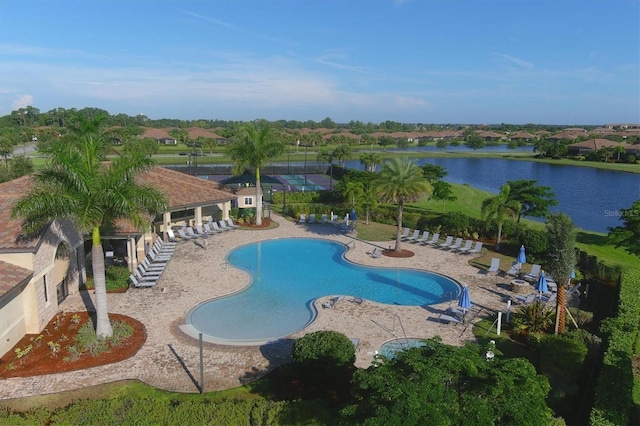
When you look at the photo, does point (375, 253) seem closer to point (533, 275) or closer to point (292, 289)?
point (292, 289)

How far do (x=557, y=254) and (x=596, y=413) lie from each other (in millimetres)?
5787

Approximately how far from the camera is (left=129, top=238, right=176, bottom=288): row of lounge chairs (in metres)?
18.1

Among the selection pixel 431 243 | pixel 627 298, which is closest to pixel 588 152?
pixel 431 243

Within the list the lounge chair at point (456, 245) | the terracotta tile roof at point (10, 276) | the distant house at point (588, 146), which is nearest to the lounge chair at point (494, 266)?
the lounge chair at point (456, 245)

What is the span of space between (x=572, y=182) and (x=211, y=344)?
61179mm

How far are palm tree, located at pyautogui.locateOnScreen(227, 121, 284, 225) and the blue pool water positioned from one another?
5.82 meters

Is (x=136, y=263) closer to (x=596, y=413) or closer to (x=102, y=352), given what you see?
(x=102, y=352)

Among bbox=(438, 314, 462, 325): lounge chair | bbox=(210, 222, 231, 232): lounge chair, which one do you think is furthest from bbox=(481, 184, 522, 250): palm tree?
bbox=(210, 222, 231, 232): lounge chair

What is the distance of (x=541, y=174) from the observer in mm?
71125

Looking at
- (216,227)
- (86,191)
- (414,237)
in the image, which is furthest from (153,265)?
(414,237)

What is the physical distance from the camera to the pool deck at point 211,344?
38.9 ft

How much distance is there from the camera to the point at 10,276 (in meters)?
13.0

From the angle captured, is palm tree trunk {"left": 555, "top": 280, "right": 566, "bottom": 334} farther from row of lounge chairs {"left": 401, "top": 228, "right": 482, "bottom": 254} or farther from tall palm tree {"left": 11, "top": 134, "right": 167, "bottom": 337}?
tall palm tree {"left": 11, "top": 134, "right": 167, "bottom": 337}

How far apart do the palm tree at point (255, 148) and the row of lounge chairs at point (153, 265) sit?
26.1 feet
